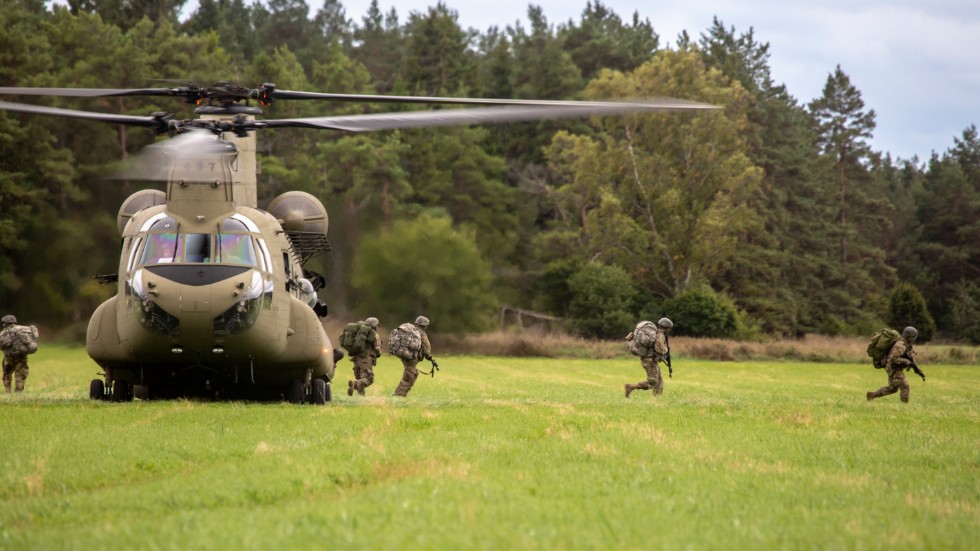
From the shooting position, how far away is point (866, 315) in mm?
82938

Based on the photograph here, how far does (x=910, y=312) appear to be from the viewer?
7875 cm

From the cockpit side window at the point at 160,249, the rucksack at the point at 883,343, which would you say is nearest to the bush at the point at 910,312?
the rucksack at the point at 883,343

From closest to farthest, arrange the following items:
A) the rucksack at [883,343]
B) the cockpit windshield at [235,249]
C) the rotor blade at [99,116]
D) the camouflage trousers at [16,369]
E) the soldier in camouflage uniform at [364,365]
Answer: the rotor blade at [99,116], the cockpit windshield at [235,249], the rucksack at [883,343], the camouflage trousers at [16,369], the soldier in camouflage uniform at [364,365]

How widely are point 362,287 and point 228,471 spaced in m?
36.2

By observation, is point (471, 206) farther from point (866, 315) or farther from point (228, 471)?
point (228, 471)

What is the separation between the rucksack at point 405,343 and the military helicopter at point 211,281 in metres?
1.94

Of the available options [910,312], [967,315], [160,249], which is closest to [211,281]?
[160,249]

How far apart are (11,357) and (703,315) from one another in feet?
152

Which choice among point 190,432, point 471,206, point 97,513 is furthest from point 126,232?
point 471,206

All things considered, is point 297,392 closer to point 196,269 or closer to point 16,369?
point 196,269

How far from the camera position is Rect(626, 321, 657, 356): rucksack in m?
23.6

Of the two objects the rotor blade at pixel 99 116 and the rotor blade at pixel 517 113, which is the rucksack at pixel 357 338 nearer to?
the rotor blade at pixel 99 116

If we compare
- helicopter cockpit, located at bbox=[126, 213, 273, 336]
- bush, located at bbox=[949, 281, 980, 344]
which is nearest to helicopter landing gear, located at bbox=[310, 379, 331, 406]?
helicopter cockpit, located at bbox=[126, 213, 273, 336]

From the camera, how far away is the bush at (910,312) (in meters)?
78.4
